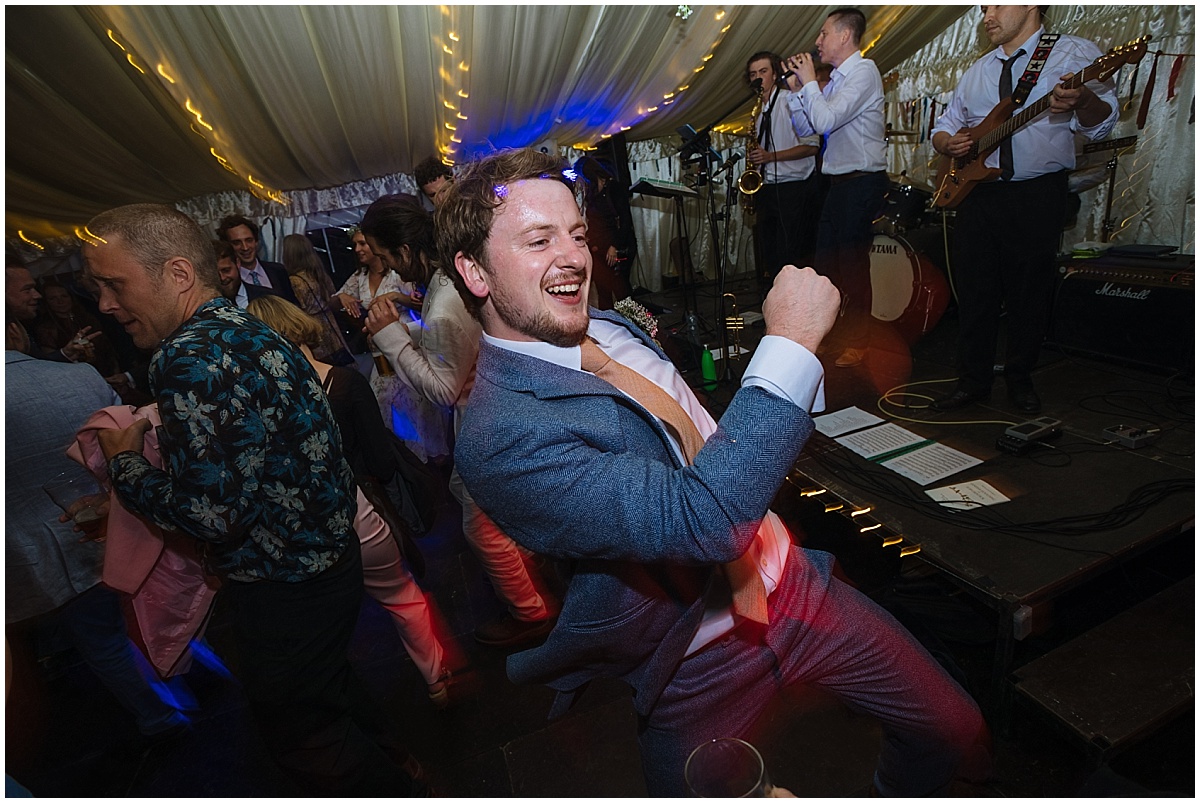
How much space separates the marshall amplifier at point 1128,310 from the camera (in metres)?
3.41

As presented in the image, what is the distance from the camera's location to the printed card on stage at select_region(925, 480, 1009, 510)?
93.7 inches

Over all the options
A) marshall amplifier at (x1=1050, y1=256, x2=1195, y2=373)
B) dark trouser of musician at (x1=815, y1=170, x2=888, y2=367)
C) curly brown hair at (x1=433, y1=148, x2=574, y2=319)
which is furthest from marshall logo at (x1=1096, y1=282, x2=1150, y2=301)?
curly brown hair at (x1=433, y1=148, x2=574, y2=319)

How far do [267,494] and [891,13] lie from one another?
7.11m

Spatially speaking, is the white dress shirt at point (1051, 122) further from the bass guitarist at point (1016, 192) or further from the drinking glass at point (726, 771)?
the drinking glass at point (726, 771)

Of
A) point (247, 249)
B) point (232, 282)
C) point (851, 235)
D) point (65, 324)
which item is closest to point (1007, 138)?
point (851, 235)

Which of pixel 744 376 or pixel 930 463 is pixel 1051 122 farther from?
pixel 744 376

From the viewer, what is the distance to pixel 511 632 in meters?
2.79

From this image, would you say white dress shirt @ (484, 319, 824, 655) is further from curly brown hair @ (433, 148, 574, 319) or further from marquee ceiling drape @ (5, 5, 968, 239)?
marquee ceiling drape @ (5, 5, 968, 239)

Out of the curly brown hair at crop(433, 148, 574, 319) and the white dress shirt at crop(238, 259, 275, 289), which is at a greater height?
the curly brown hair at crop(433, 148, 574, 319)

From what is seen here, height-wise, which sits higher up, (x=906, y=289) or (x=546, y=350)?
(x=546, y=350)

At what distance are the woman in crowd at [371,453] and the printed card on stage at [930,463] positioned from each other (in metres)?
2.25

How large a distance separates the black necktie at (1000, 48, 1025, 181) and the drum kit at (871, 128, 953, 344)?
2.15m

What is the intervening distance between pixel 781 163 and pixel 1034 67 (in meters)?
2.30

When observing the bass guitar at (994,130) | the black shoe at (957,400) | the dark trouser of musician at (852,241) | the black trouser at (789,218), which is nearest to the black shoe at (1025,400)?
the black shoe at (957,400)
